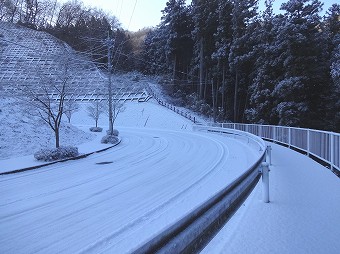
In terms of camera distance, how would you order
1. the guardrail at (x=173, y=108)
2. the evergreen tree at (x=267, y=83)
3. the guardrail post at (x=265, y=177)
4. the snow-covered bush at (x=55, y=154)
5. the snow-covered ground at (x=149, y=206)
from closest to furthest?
the snow-covered ground at (x=149, y=206), the guardrail post at (x=265, y=177), the snow-covered bush at (x=55, y=154), the evergreen tree at (x=267, y=83), the guardrail at (x=173, y=108)

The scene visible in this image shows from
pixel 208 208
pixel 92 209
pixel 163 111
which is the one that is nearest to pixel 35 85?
pixel 92 209

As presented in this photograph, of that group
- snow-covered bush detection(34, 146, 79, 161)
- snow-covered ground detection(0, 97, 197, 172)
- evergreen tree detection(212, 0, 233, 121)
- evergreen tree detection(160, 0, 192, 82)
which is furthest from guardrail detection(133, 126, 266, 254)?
evergreen tree detection(160, 0, 192, 82)

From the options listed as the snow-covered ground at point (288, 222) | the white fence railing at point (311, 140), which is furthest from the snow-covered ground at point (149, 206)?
the white fence railing at point (311, 140)

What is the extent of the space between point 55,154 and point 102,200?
8.71 m

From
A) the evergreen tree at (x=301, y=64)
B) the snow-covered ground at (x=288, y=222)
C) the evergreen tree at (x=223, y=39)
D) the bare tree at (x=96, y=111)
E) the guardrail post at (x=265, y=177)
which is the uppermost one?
the evergreen tree at (x=223, y=39)

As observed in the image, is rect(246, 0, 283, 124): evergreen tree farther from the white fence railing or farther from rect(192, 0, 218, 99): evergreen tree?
rect(192, 0, 218, 99): evergreen tree

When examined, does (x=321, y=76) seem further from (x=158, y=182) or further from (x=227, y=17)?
(x=158, y=182)

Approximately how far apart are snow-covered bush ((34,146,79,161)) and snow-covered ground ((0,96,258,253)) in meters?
1.02

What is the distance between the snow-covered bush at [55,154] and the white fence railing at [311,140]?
11.1 m

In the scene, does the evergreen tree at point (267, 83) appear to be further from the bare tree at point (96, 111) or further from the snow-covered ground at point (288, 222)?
the snow-covered ground at point (288, 222)

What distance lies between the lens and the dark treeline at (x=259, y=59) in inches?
1276

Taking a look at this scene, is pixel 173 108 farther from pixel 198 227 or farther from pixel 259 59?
pixel 198 227

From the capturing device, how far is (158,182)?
380 inches

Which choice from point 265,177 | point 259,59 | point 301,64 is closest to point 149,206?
point 265,177
